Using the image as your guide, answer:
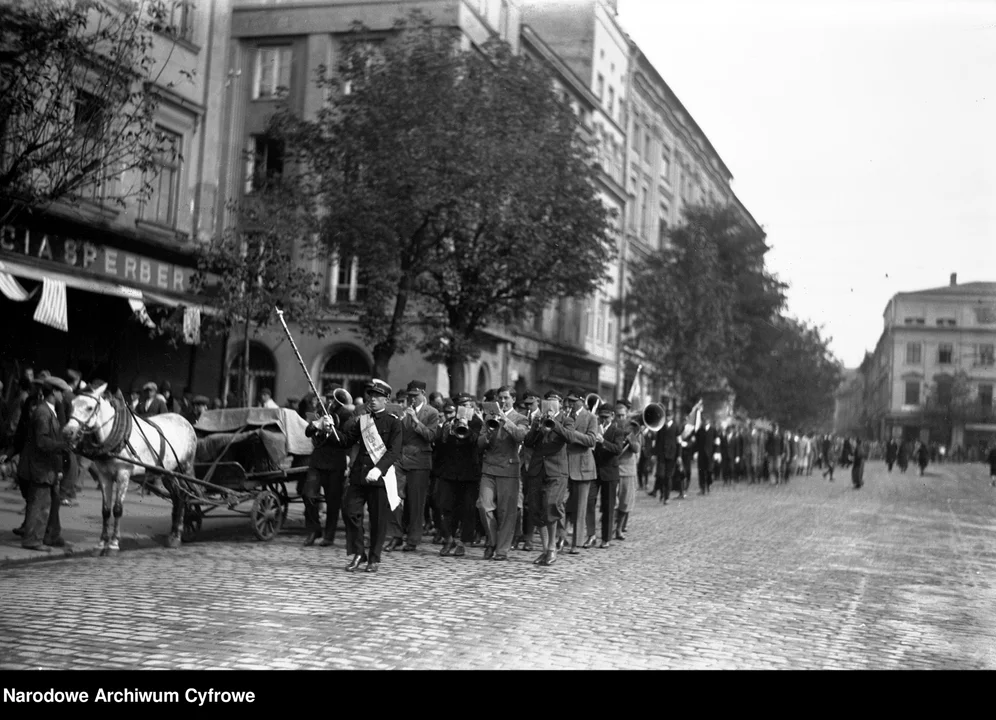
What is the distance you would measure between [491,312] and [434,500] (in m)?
10.7

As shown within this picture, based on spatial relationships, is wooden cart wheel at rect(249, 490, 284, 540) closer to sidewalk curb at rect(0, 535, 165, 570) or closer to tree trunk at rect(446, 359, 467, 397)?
sidewalk curb at rect(0, 535, 165, 570)

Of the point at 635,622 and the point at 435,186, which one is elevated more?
the point at 435,186

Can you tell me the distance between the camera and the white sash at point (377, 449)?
12.2 m

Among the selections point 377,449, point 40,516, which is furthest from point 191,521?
point 377,449

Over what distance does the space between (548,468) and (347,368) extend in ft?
73.7

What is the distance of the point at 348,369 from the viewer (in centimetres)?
3566

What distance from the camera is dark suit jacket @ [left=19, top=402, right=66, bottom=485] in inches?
490

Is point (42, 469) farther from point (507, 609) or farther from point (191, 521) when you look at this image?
point (507, 609)

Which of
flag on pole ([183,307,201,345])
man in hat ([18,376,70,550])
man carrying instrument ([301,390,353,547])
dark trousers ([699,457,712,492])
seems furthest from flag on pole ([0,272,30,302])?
dark trousers ([699,457,712,492])

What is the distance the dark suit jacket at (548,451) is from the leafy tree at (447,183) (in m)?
8.73

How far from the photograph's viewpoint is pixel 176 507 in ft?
46.2

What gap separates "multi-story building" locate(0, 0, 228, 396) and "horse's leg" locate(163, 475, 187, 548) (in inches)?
267
